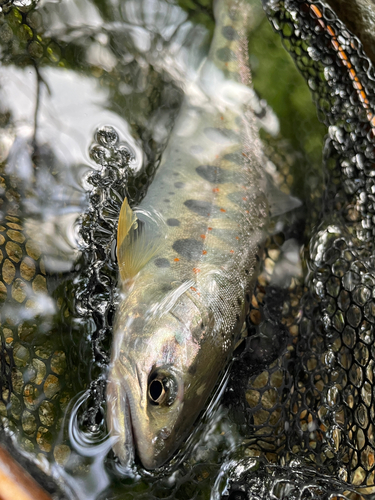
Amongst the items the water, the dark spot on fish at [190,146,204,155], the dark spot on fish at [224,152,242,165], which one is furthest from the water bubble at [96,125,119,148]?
the dark spot on fish at [224,152,242,165]

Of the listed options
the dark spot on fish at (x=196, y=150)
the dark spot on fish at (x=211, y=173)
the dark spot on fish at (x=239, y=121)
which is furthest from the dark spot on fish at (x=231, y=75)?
the dark spot on fish at (x=211, y=173)

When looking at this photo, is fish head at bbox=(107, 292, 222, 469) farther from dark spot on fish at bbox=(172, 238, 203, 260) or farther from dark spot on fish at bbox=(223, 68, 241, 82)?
dark spot on fish at bbox=(223, 68, 241, 82)

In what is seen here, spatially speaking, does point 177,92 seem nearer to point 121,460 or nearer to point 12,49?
point 12,49

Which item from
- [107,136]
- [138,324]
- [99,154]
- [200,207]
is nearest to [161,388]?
[138,324]

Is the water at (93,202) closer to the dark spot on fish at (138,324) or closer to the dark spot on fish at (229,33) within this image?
the dark spot on fish at (229,33)

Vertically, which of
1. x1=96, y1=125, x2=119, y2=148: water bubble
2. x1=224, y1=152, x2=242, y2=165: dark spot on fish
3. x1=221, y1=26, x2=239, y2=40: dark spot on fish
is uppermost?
x1=221, y1=26, x2=239, y2=40: dark spot on fish

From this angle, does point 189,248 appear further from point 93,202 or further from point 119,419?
point 119,419

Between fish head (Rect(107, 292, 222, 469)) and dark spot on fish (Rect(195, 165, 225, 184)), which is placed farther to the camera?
dark spot on fish (Rect(195, 165, 225, 184))
